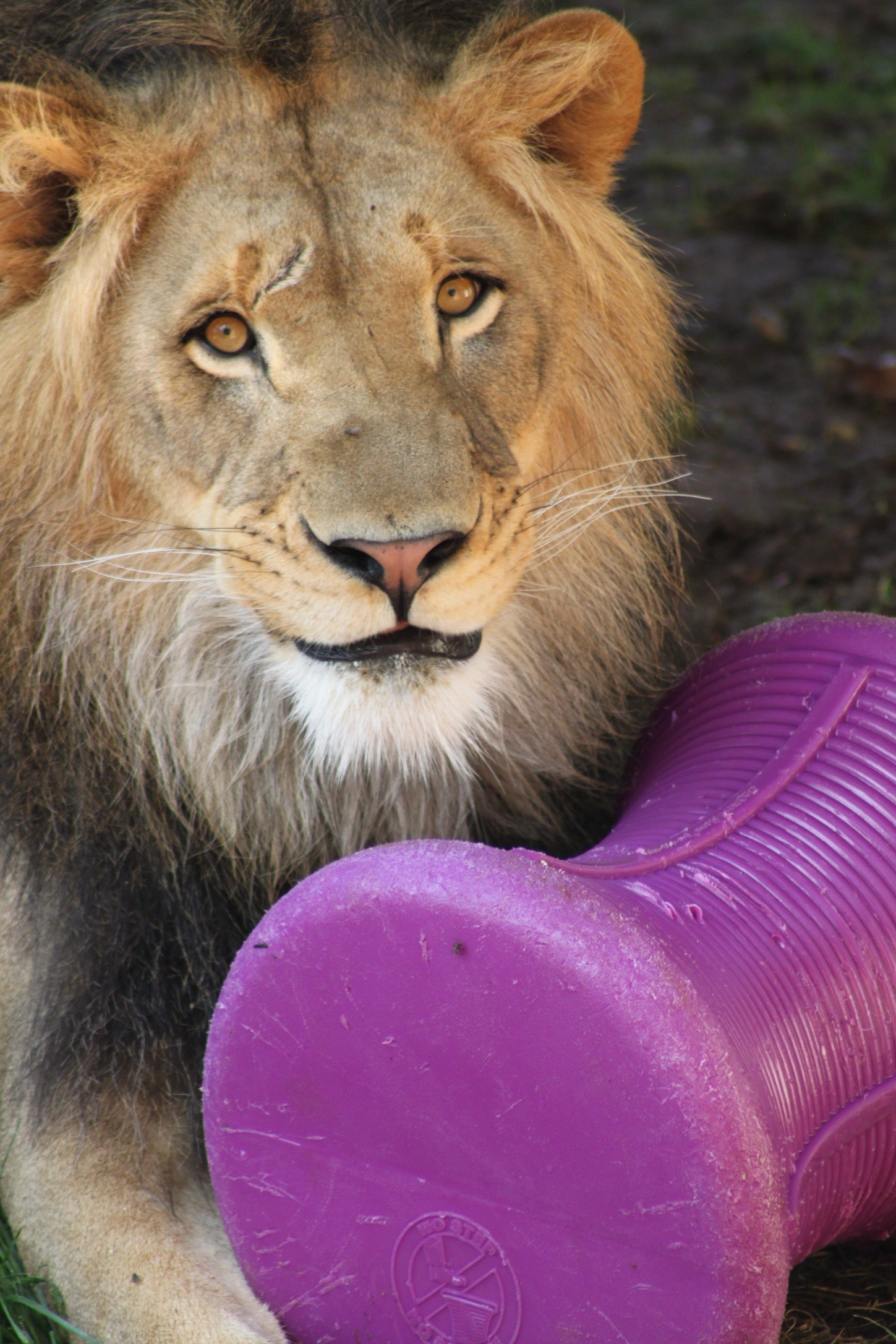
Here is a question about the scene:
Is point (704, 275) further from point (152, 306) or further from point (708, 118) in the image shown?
point (152, 306)

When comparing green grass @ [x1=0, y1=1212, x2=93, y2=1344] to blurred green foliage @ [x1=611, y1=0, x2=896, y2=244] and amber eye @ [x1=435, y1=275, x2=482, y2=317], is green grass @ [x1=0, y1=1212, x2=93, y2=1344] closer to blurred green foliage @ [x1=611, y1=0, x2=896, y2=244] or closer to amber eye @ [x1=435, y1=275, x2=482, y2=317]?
amber eye @ [x1=435, y1=275, x2=482, y2=317]

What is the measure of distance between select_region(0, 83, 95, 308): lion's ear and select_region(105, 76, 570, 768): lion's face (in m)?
0.16

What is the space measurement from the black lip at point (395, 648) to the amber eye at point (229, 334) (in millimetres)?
459

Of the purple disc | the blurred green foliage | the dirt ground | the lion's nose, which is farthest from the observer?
the blurred green foliage

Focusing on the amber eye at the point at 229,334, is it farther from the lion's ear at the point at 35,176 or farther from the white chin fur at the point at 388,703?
the white chin fur at the point at 388,703

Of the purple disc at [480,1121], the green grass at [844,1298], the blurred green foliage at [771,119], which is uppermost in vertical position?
the blurred green foliage at [771,119]

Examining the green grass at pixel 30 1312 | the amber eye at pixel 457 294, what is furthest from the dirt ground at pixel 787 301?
the green grass at pixel 30 1312

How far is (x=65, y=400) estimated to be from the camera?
2.68 meters

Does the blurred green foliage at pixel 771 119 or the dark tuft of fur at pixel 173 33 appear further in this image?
the blurred green foliage at pixel 771 119

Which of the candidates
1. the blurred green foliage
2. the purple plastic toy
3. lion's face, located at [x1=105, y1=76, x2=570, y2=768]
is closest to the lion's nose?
lion's face, located at [x1=105, y1=76, x2=570, y2=768]

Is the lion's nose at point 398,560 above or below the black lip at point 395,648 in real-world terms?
above

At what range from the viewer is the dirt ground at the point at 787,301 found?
460 centimetres

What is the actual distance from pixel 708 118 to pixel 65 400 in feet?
19.5

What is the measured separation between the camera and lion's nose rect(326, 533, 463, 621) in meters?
2.28
